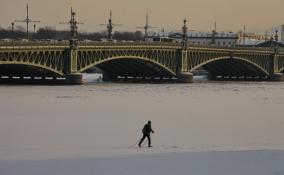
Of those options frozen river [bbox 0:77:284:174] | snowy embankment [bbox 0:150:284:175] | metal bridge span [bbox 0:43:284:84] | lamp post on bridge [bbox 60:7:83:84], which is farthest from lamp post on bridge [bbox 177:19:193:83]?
snowy embankment [bbox 0:150:284:175]

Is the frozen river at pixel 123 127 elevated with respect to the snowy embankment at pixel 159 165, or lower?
lower

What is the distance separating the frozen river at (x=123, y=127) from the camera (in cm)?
2256

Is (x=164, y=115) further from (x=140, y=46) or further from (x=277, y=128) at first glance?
(x=140, y=46)

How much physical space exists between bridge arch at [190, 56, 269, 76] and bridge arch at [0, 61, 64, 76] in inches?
1345

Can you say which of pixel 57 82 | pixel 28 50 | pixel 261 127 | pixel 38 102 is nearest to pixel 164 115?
pixel 261 127

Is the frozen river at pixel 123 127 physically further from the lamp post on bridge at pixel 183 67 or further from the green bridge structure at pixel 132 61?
the lamp post on bridge at pixel 183 67

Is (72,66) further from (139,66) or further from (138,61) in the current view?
(139,66)

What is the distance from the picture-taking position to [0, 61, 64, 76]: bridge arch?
6001 centimetres

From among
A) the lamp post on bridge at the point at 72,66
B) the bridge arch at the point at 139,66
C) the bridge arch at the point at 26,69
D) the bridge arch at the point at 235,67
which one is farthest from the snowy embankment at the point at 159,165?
the bridge arch at the point at 235,67

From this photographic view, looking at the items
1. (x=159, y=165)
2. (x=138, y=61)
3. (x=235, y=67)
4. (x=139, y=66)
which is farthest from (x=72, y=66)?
(x=159, y=165)

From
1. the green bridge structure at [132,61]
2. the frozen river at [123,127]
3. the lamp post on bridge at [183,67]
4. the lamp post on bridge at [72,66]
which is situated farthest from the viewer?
the lamp post on bridge at [183,67]

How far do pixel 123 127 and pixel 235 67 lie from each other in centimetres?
7660

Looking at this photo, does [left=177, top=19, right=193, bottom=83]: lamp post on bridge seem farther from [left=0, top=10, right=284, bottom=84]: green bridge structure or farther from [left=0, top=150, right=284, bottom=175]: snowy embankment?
[left=0, top=150, right=284, bottom=175]: snowy embankment

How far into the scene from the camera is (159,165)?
62.2 ft
